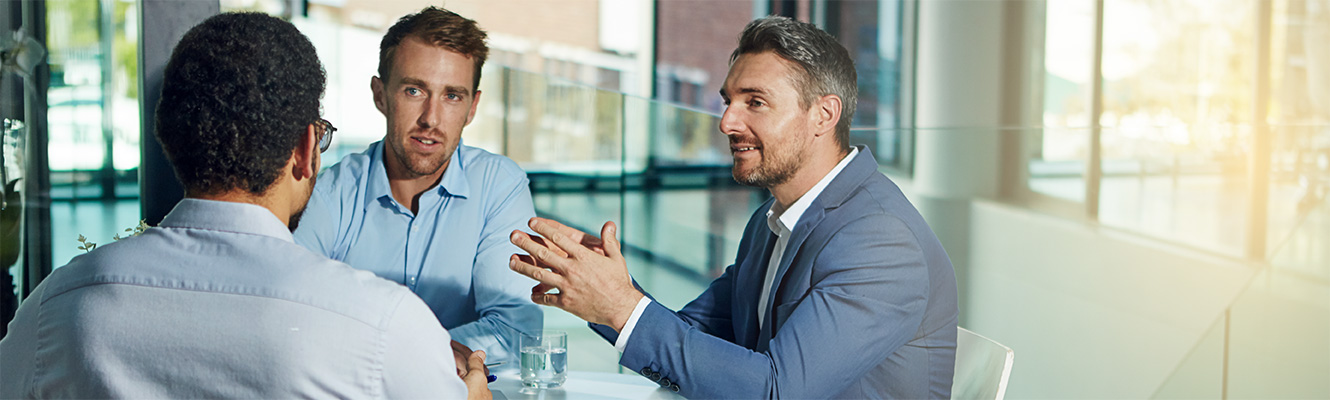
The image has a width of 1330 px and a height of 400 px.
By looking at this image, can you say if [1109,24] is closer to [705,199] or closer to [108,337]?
[705,199]

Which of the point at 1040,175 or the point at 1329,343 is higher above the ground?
the point at 1040,175

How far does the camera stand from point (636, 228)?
3.69 metres

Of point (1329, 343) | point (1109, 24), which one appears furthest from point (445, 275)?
Answer: point (1109, 24)

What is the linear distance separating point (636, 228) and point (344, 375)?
2635mm

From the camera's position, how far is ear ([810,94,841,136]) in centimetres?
181

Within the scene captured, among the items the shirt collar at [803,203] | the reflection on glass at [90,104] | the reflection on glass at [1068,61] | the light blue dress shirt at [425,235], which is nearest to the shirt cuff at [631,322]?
the shirt collar at [803,203]

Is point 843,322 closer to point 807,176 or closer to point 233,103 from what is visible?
point 807,176

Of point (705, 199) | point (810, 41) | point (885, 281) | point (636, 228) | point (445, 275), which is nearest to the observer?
point (885, 281)

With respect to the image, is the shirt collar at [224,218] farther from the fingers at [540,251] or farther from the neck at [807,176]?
the neck at [807,176]

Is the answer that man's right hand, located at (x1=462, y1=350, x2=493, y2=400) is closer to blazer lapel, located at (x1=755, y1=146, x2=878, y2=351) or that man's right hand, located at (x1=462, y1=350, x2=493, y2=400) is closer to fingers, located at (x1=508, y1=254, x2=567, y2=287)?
fingers, located at (x1=508, y1=254, x2=567, y2=287)

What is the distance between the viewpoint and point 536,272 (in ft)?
4.85

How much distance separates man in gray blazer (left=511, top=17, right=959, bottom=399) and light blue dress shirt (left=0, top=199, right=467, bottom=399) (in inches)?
16.1

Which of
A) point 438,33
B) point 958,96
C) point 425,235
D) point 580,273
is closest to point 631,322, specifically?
point 580,273

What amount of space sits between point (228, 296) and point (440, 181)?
1.14m
